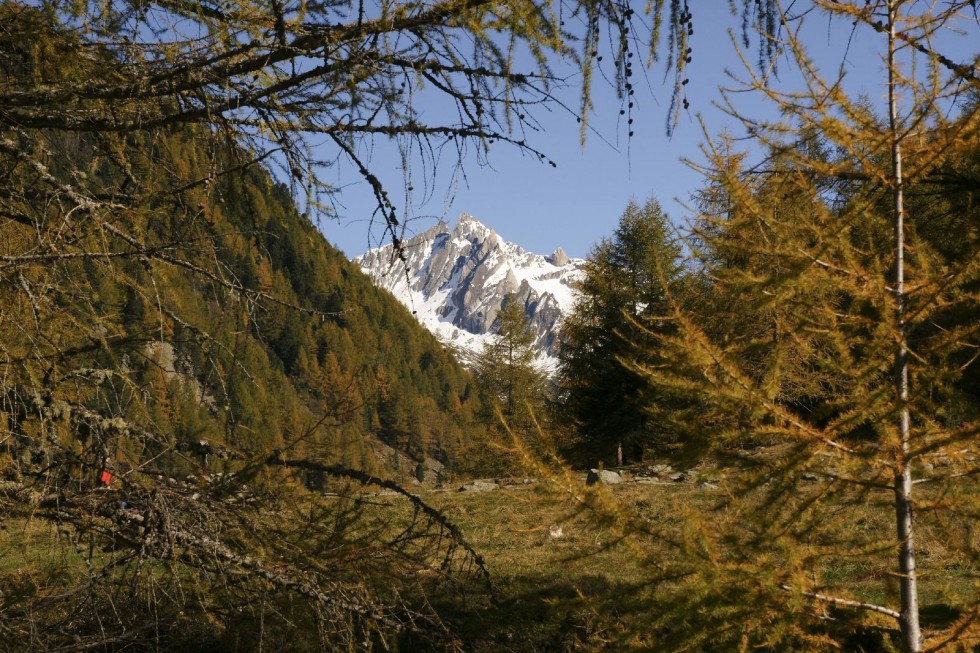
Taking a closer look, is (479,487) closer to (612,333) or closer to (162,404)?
(612,333)

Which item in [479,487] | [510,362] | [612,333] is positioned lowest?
[479,487]

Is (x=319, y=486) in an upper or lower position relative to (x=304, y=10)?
lower

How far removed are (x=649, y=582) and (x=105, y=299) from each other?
2988 millimetres

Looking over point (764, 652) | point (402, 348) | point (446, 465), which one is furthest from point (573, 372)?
point (402, 348)

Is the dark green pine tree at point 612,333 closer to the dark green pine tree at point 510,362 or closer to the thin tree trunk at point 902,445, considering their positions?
the dark green pine tree at point 510,362

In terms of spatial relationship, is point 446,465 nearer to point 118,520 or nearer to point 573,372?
point 573,372

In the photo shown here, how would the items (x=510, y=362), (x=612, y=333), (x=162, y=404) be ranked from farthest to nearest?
(x=510, y=362) < (x=612, y=333) < (x=162, y=404)

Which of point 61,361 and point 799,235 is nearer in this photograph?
point 61,361

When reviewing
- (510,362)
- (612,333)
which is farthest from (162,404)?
(510,362)

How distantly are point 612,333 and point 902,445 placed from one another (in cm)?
1596

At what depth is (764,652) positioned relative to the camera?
4.50 m

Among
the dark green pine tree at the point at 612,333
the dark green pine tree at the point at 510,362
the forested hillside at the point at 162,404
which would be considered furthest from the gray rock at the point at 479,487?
the dark green pine tree at the point at 510,362

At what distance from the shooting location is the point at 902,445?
12.0 feet

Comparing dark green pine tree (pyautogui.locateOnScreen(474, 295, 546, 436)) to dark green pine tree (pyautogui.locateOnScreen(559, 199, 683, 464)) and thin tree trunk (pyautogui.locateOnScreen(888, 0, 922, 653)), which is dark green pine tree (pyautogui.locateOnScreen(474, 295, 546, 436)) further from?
thin tree trunk (pyautogui.locateOnScreen(888, 0, 922, 653))
